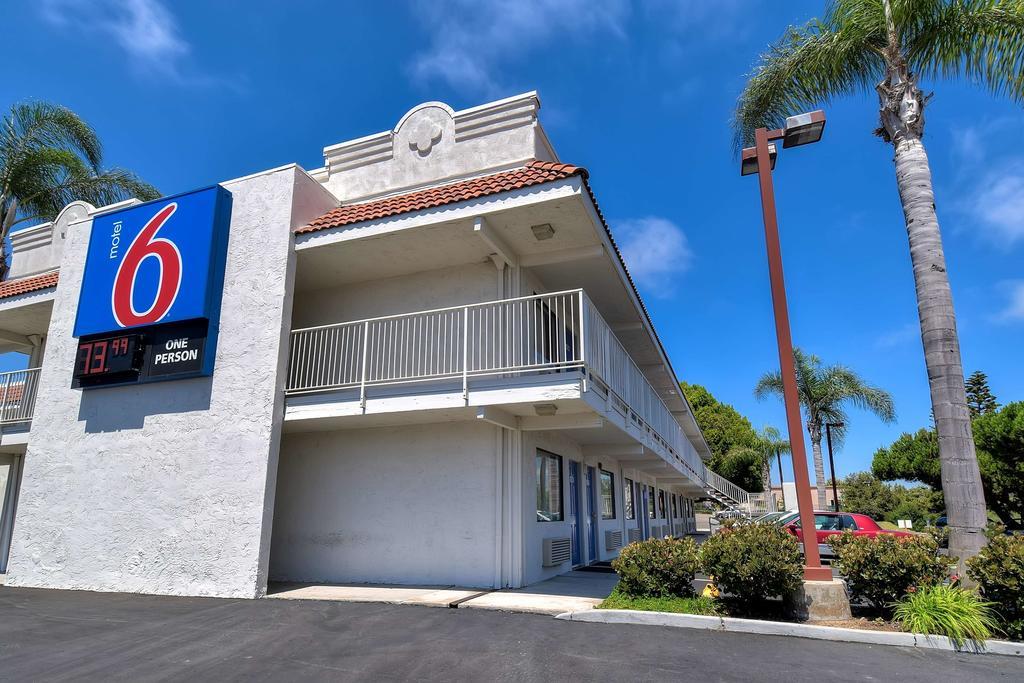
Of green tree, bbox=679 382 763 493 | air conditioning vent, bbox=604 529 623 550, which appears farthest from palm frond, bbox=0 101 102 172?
green tree, bbox=679 382 763 493

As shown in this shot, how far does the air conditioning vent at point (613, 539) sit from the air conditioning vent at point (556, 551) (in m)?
3.04

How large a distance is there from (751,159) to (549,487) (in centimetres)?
671

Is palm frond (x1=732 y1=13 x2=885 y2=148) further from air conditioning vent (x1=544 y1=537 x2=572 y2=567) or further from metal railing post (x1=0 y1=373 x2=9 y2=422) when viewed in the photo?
metal railing post (x1=0 y1=373 x2=9 y2=422)

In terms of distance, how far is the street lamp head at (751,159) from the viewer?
337 inches

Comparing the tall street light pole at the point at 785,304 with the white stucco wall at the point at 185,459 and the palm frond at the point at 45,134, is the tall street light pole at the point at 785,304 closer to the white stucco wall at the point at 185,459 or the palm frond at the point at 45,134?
the white stucco wall at the point at 185,459

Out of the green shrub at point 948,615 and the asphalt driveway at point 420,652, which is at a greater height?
the green shrub at point 948,615

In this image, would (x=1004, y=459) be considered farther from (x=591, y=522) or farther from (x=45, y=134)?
(x=45, y=134)

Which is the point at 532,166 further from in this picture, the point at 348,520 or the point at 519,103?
the point at 348,520

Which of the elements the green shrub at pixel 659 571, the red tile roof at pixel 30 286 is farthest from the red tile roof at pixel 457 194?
the red tile roof at pixel 30 286

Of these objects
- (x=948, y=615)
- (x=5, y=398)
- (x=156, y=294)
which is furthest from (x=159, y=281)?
(x=948, y=615)

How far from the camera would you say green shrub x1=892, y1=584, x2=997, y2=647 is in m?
6.07

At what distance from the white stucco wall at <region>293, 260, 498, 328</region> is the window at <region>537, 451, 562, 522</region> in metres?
3.30

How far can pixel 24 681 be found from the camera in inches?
204

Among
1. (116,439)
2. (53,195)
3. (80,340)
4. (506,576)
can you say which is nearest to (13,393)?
(80,340)
